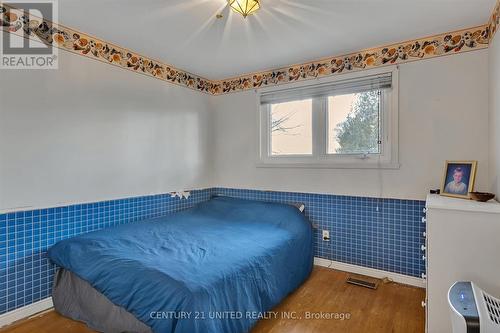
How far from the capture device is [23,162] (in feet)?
6.47

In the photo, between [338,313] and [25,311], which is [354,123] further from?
[25,311]

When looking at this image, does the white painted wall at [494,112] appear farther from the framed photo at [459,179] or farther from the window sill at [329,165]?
the window sill at [329,165]

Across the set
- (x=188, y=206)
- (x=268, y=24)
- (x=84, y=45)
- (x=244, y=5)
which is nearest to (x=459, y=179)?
(x=268, y=24)

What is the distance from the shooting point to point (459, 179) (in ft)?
6.79

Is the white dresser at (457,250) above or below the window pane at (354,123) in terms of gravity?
below

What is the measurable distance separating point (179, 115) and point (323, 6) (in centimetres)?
203

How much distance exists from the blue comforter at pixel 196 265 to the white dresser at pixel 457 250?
104 centimetres

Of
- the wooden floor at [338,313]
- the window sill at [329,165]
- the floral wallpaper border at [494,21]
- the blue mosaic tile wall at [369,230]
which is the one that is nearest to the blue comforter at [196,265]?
the wooden floor at [338,313]

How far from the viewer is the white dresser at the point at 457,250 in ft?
4.86

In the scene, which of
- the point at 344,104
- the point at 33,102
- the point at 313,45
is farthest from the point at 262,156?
the point at 33,102

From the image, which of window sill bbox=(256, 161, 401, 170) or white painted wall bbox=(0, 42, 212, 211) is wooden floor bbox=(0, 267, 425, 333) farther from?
window sill bbox=(256, 161, 401, 170)

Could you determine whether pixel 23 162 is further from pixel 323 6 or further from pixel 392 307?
pixel 392 307

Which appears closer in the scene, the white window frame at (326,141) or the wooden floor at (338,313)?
the wooden floor at (338,313)

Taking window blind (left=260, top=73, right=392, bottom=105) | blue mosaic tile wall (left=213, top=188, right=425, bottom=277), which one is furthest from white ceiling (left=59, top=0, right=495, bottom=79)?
blue mosaic tile wall (left=213, top=188, right=425, bottom=277)
